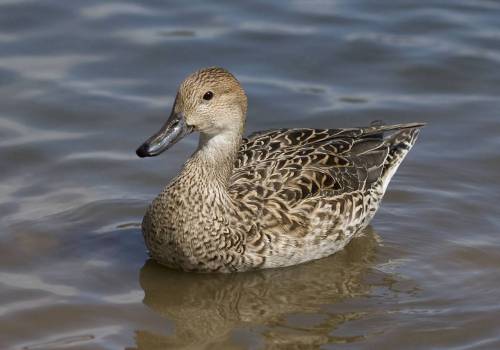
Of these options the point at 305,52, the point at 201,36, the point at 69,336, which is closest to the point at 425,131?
the point at 305,52

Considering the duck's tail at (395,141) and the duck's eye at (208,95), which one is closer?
the duck's eye at (208,95)

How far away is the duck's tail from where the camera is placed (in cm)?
1038

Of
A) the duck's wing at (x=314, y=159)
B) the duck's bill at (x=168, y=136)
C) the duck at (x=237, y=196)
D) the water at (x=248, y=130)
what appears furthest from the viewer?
the duck's wing at (x=314, y=159)

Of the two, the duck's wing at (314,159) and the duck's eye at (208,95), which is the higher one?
the duck's eye at (208,95)

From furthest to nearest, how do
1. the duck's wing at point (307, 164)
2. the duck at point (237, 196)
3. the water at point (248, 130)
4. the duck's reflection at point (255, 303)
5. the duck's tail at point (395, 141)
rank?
1. the duck's tail at point (395, 141)
2. the duck's wing at point (307, 164)
3. the duck at point (237, 196)
4. the water at point (248, 130)
5. the duck's reflection at point (255, 303)

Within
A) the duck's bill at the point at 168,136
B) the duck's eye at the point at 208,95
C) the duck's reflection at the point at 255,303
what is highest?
the duck's eye at the point at 208,95

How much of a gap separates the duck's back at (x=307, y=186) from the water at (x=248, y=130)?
10.2 inches

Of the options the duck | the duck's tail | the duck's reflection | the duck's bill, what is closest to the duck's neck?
the duck

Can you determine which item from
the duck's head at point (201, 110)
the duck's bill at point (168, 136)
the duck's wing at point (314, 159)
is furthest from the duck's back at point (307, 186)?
the duck's bill at point (168, 136)

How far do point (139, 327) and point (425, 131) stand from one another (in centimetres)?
463

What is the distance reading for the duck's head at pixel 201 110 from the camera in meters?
8.59

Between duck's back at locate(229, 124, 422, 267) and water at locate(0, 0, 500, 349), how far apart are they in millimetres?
259

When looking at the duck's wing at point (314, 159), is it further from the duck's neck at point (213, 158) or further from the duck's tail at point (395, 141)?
the duck's neck at point (213, 158)

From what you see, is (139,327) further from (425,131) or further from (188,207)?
(425,131)
